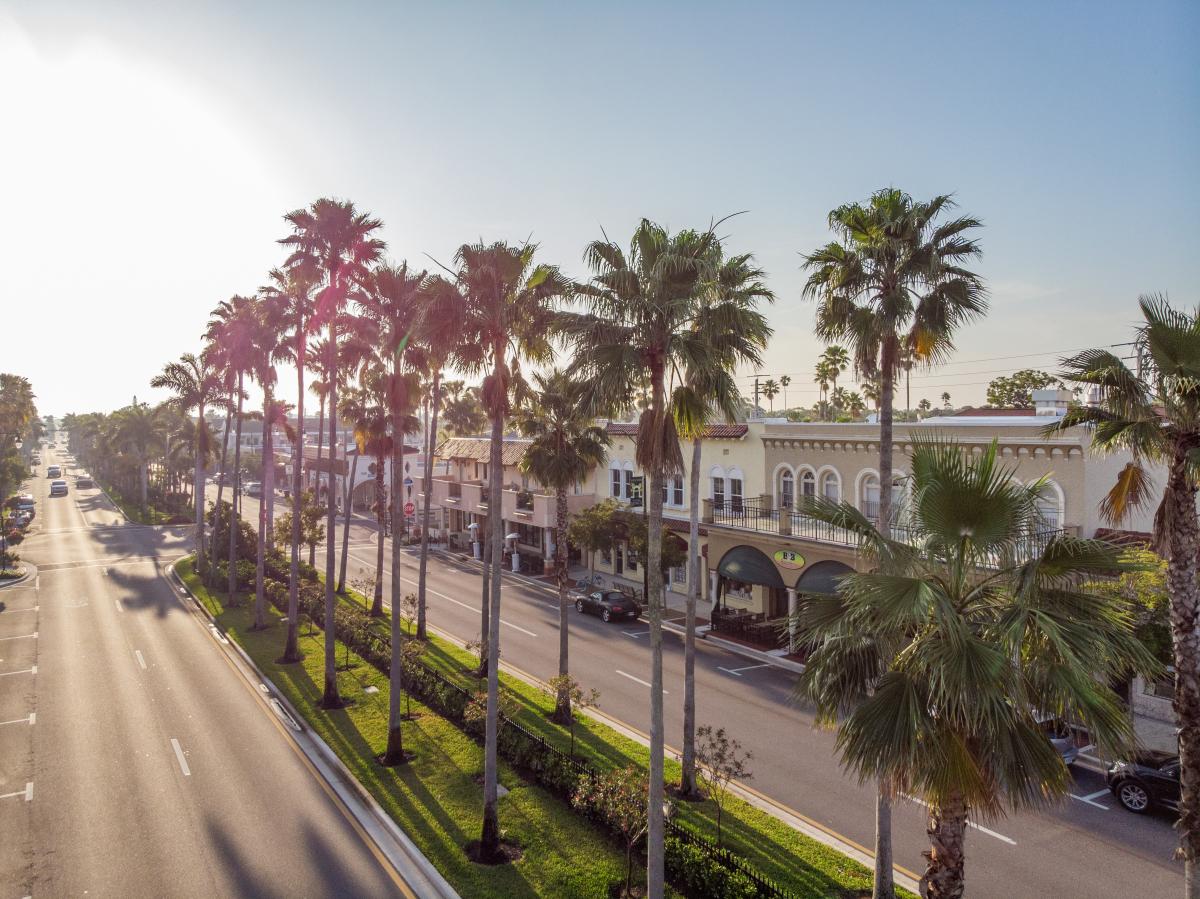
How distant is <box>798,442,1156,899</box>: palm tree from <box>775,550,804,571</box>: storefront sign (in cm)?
1979

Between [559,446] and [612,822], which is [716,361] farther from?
[559,446]

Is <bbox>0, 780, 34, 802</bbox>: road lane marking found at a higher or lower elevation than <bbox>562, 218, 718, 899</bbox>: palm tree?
lower

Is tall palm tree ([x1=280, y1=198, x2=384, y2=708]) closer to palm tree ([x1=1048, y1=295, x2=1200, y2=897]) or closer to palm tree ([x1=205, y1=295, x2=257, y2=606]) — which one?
palm tree ([x1=205, y1=295, x2=257, y2=606])

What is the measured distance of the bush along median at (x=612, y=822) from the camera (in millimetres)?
12594

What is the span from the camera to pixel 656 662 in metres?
11.5

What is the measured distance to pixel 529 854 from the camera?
14.1 meters

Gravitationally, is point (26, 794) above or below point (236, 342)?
below

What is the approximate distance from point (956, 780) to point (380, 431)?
30.3m

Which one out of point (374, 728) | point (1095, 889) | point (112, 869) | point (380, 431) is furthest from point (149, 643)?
point (1095, 889)

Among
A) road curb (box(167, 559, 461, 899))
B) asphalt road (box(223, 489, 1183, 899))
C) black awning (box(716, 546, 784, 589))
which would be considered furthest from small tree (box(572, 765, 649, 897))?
black awning (box(716, 546, 784, 589))

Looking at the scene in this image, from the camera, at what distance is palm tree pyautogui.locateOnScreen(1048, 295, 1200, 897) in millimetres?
8891

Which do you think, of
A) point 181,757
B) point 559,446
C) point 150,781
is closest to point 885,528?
point 559,446

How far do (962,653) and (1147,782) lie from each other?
1324 centimetres

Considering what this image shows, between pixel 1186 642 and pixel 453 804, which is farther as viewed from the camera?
pixel 453 804
